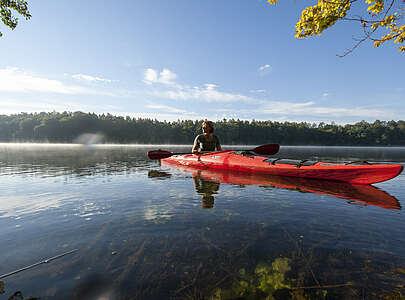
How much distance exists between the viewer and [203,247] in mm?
2867

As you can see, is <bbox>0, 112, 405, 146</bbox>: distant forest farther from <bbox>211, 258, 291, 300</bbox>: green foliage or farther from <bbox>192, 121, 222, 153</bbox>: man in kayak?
<bbox>211, 258, 291, 300</bbox>: green foliage

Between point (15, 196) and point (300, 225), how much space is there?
7.31m

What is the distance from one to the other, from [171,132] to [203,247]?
328 ft

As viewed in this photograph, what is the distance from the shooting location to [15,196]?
5.58 meters

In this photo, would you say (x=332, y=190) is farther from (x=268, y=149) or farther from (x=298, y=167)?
(x=268, y=149)

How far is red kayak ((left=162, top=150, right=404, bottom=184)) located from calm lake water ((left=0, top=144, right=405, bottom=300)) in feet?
4.76

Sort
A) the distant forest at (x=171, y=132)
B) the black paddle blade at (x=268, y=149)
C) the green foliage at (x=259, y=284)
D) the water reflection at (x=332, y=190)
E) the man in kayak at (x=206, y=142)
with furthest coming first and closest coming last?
the distant forest at (x=171, y=132)
the man in kayak at (x=206, y=142)
the black paddle blade at (x=268, y=149)
the water reflection at (x=332, y=190)
the green foliage at (x=259, y=284)

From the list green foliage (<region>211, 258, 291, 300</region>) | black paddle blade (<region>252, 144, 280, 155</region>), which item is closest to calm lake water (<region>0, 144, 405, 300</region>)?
green foliage (<region>211, 258, 291, 300</region>)

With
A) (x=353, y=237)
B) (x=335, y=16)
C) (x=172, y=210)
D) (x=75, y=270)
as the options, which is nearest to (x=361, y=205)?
(x=353, y=237)

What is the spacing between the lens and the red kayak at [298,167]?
22.3 ft

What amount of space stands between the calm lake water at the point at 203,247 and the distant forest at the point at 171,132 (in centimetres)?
9301

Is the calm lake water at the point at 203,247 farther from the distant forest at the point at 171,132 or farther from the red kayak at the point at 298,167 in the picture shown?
the distant forest at the point at 171,132

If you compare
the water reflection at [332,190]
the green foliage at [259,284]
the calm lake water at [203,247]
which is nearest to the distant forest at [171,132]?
the water reflection at [332,190]

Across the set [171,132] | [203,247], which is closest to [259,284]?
[203,247]
